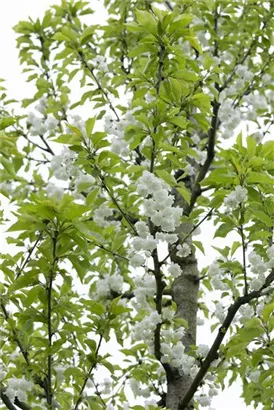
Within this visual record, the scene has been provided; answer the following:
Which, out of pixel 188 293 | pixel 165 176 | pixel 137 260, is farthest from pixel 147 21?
pixel 188 293

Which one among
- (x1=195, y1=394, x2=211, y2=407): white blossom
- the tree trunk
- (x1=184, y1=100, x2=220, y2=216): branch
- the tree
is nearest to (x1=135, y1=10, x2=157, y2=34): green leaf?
the tree

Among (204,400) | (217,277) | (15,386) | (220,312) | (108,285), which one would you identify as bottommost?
(15,386)

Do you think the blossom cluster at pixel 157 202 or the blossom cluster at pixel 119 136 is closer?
the blossom cluster at pixel 157 202

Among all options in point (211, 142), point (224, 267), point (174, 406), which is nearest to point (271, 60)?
point (211, 142)

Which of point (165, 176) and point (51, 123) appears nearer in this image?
point (165, 176)

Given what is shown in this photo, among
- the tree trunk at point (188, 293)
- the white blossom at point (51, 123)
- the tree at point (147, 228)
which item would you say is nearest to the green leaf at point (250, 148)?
the tree at point (147, 228)

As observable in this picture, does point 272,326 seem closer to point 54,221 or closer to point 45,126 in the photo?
point 54,221

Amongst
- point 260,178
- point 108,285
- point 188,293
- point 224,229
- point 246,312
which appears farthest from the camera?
point 108,285

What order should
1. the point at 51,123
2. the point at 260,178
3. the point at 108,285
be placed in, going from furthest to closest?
1. the point at 51,123
2. the point at 108,285
3. the point at 260,178

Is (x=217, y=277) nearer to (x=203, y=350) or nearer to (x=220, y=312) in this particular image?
(x=220, y=312)

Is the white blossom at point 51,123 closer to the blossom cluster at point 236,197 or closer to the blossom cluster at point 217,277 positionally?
the blossom cluster at point 217,277

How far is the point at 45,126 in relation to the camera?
3.51 meters

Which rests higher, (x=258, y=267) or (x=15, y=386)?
(x=258, y=267)

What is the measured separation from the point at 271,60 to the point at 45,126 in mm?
1250
